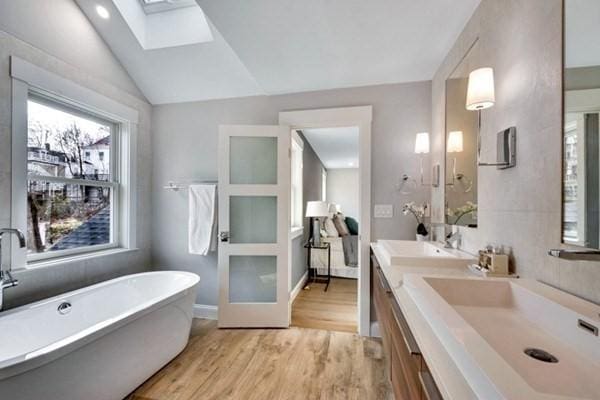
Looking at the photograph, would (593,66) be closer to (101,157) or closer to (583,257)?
(583,257)

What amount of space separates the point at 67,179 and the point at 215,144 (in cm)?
129

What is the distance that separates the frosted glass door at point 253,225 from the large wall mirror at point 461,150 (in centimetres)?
139

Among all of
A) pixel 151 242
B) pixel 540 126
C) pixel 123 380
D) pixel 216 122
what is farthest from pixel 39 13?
pixel 540 126

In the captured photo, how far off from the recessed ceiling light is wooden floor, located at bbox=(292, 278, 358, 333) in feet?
10.6

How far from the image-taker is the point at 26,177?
1848mm

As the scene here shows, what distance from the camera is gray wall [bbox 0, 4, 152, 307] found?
173cm

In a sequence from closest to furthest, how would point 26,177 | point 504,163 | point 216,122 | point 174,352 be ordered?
1. point 504,163
2. point 26,177
3. point 174,352
4. point 216,122

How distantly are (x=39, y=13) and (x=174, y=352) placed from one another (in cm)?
269

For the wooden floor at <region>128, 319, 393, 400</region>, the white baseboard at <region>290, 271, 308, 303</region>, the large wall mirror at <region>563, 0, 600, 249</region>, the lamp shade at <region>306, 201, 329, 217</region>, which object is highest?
the large wall mirror at <region>563, 0, 600, 249</region>

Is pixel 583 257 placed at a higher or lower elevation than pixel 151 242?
higher

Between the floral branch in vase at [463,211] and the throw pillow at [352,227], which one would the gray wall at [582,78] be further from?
the throw pillow at [352,227]

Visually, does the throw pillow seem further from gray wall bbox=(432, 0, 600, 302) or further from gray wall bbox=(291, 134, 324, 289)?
gray wall bbox=(432, 0, 600, 302)

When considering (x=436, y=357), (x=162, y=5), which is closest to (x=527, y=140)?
(x=436, y=357)

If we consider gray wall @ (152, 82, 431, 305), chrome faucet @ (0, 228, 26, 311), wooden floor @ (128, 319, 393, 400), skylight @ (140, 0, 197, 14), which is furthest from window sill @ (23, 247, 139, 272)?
skylight @ (140, 0, 197, 14)
